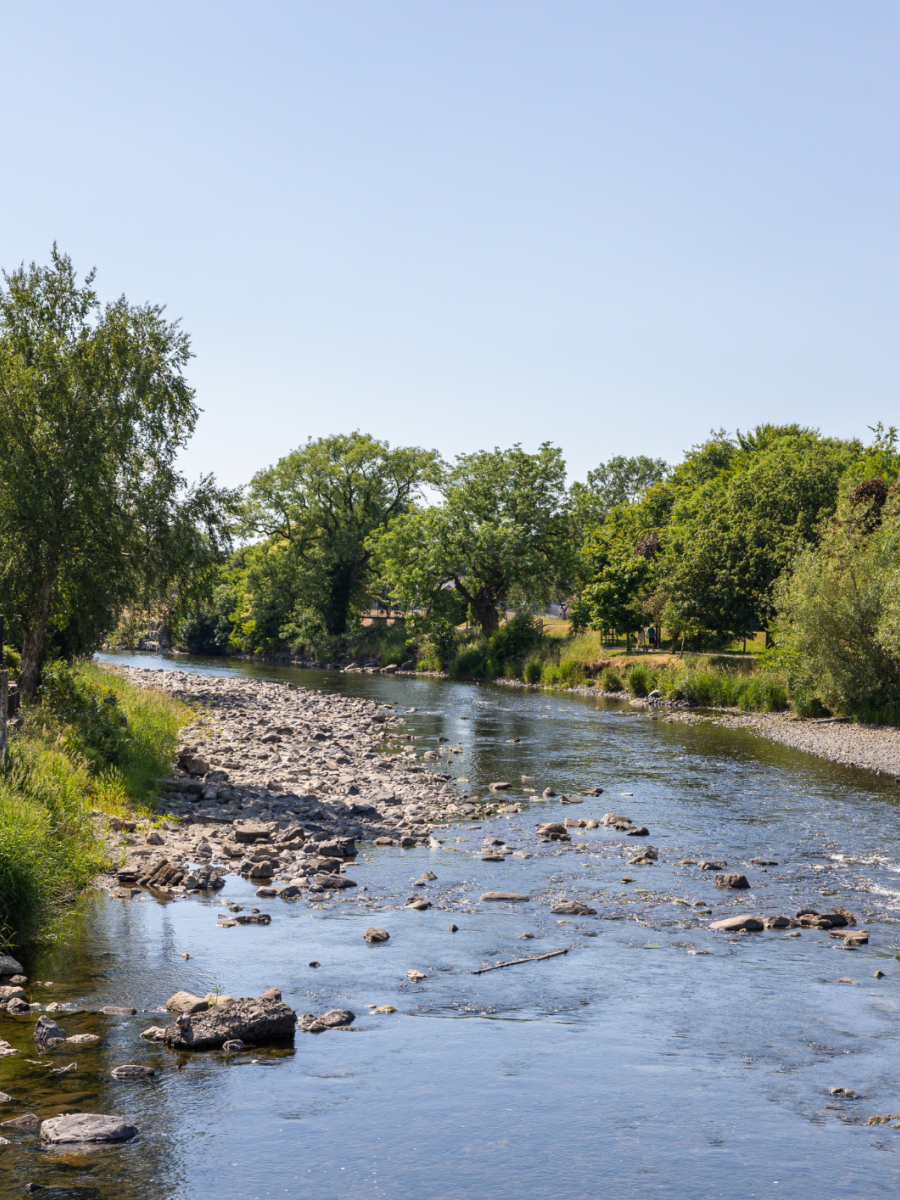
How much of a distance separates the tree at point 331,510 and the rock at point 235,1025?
80.8 meters

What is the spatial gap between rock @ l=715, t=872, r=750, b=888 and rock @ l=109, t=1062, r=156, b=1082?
1141cm

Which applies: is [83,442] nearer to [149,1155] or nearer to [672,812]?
[672,812]

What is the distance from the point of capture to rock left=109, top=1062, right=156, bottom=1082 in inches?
376

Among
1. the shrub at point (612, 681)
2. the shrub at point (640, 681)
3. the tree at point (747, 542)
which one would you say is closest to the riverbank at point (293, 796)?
the shrub at point (640, 681)

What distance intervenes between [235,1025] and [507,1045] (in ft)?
9.74

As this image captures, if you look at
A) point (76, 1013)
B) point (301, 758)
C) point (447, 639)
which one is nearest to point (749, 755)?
point (301, 758)

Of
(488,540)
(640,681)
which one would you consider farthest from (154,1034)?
(488,540)

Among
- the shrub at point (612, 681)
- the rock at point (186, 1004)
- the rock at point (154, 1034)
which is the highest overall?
the shrub at point (612, 681)

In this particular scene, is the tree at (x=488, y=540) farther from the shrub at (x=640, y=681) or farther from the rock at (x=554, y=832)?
→ the rock at (x=554, y=832)

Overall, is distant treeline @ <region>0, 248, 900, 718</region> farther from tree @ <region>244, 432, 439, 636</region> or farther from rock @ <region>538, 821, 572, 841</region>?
rock @ <region>538, 821, 572, 841</region>

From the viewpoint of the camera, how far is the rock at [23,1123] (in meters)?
8.48

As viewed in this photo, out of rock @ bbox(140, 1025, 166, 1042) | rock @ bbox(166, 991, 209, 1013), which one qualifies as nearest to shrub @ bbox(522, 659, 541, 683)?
rock @ bbox(166, 991, 209, 1013)

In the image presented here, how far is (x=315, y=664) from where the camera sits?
3585 inches

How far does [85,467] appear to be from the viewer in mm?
24609
